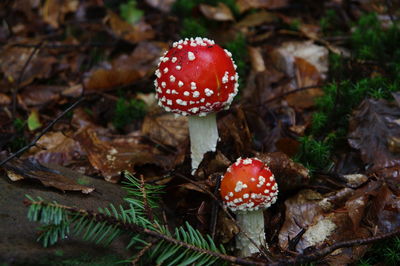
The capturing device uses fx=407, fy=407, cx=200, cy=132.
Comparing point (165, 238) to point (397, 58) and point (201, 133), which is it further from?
point (397, 58)

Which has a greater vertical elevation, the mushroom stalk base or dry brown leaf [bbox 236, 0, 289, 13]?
dry brown leaf [bbox 236, 0, 289, 13]

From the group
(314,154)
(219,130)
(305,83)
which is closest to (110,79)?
(219,130)

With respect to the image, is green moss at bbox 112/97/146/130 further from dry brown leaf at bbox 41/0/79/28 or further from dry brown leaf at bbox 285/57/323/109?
dry brown leaf at bbox 41/0/79/28

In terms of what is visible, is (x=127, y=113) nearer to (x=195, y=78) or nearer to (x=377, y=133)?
(x=195, y=78)

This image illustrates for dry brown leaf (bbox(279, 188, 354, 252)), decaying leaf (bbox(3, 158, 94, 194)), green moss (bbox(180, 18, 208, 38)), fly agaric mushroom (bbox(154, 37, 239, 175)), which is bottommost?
dry brown leaf (bbox(279, 188, 354, 252))

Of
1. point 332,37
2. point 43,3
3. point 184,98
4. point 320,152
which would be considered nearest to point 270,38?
point 332,37

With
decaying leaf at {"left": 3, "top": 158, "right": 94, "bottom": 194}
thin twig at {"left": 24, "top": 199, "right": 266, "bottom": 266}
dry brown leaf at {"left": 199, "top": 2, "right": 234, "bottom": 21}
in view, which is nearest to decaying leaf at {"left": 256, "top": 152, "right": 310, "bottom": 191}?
thin twig at {"left": 24, "top": 199, "right": 266, "bottom": 266}

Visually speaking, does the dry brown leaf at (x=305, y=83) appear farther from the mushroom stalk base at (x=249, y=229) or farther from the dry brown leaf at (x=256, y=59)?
the mushroom stalk base at (x=249, y=229)
